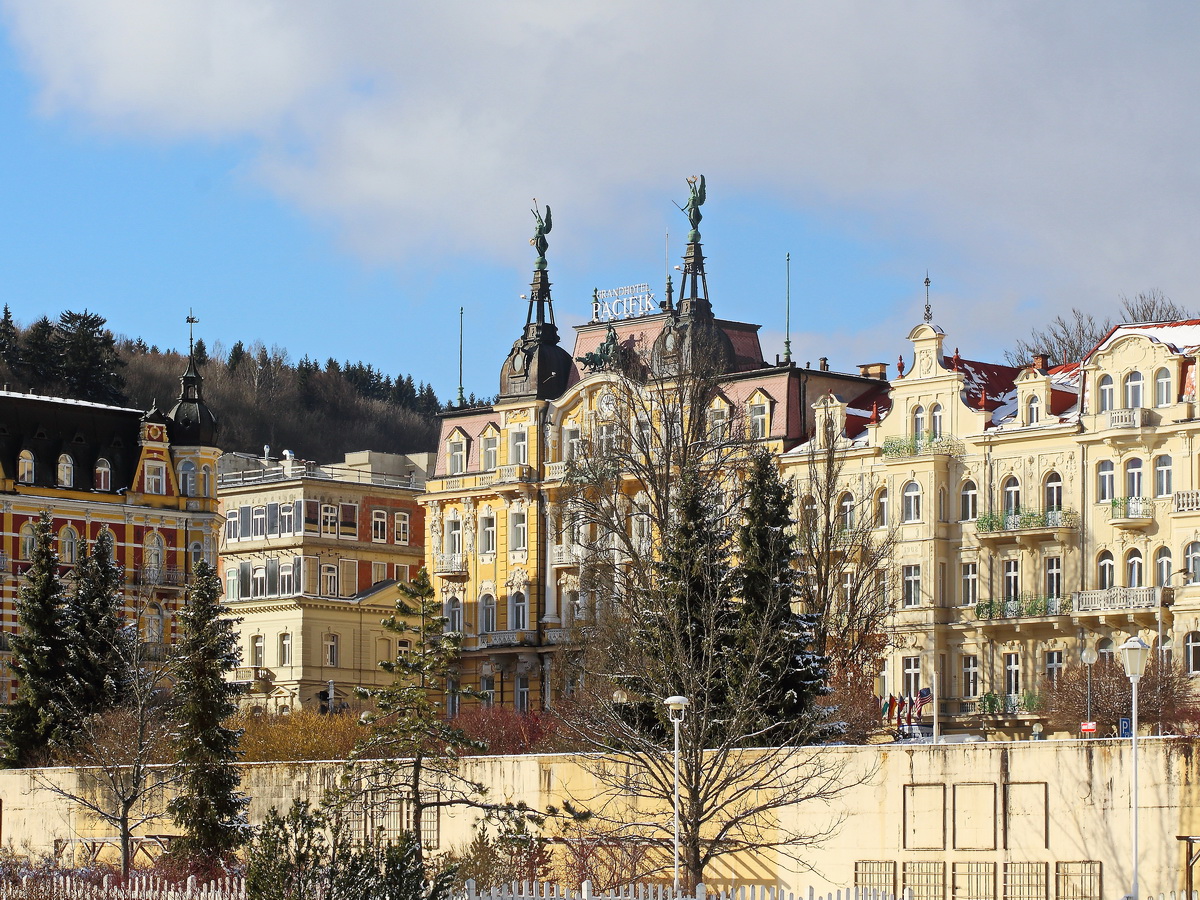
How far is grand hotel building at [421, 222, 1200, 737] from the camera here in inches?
2995

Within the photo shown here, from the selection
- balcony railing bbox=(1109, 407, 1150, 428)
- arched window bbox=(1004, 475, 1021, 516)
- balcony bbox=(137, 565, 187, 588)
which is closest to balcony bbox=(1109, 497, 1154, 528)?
balcony railing bbox=(1109, 407, 1150, 428)

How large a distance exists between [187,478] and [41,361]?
34766mm

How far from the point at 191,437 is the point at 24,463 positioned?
9116 millimetres

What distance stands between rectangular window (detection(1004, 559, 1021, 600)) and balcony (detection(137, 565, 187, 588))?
4046cm

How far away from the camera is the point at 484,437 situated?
324 ft

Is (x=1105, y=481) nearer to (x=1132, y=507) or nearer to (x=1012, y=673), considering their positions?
(x=1132, y=507)

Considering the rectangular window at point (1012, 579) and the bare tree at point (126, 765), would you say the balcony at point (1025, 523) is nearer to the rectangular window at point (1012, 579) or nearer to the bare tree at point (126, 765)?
Result: the rectangular window at point (1012, 579)

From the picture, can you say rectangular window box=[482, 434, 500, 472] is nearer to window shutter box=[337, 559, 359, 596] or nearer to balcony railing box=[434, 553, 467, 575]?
balcony railing box=[434, 553, 467, 575]

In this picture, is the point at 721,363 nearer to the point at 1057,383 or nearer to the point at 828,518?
the point at 828,518

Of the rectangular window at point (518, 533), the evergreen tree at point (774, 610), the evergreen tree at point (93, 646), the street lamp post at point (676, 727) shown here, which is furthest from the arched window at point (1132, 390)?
the street lamp post at point (676, 727)

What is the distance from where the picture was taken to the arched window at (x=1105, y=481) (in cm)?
7756

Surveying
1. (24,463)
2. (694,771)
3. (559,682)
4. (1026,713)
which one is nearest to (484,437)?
(559,682)

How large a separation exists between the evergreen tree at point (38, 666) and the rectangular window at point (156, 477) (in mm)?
28983

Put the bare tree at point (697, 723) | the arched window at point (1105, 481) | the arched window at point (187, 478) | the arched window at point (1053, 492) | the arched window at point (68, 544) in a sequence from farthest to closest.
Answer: the arched window at point (187, 478), the arched window at point (68, 544), the arched window at point (1053, 492), the arched window at point (1105, 481), the bare tree at point (697, 723)
